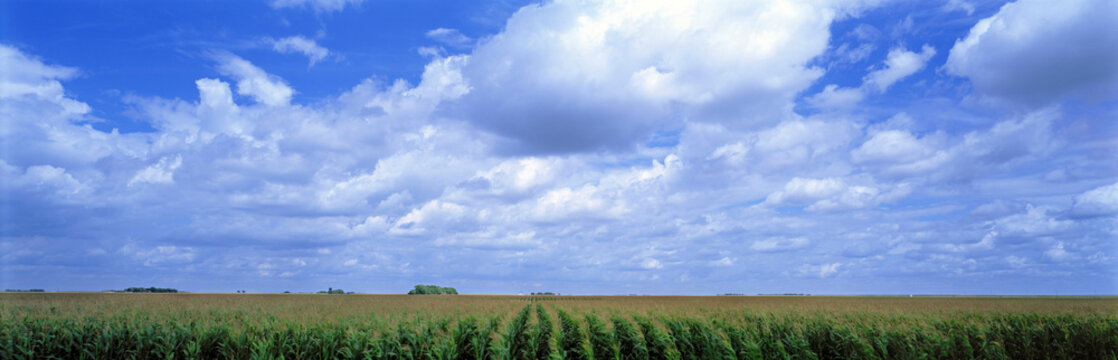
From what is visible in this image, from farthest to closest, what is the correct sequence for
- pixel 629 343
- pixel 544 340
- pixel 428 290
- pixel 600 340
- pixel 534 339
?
pixel 428 290
pixel 544 340
pixel 629 343
pixel 600 340
pixel 534 339

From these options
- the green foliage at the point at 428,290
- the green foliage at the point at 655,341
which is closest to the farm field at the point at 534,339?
the green foliage at the point at 655,341

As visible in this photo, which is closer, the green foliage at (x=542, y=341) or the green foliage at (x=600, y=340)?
the green foliage at (x=542, y=341)

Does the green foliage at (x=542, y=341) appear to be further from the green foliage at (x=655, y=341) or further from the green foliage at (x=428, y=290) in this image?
the green foliage at (x=428, y=290)

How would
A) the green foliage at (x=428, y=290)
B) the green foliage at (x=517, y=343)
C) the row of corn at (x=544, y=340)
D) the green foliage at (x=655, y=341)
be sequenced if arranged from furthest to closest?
the green foliage at (x=428, y=290)
the green foliage at (x=655, y=341)
the green foliage at (x=517, y=343)
the row of corn at (x=544, y=340)

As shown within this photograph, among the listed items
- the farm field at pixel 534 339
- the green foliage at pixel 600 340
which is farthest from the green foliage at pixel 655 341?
the green foliage at pixel 600 340

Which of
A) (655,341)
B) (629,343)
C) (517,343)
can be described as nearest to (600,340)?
(629,343)

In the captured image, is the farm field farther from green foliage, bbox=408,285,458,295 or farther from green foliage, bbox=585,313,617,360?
green foliage, bbox=408,285,458,295

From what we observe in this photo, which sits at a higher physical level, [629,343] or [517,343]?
[517,343]

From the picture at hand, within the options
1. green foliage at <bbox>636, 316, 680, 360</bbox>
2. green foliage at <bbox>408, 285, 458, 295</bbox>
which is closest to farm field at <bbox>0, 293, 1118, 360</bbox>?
green foliage at <bbox>636, 316, 680, 360</bbox>

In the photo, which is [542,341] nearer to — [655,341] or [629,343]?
[629,343]

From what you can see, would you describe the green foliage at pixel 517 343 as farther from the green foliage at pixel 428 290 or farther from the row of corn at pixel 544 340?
the green foliage at pixel 428 290

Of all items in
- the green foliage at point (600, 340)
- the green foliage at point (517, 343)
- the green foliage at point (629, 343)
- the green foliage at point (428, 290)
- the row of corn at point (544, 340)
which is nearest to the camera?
the row of corn at point (544, 340)

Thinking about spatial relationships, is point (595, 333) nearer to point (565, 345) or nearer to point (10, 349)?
point (565, 345)

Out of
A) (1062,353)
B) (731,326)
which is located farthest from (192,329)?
(1062,353)
